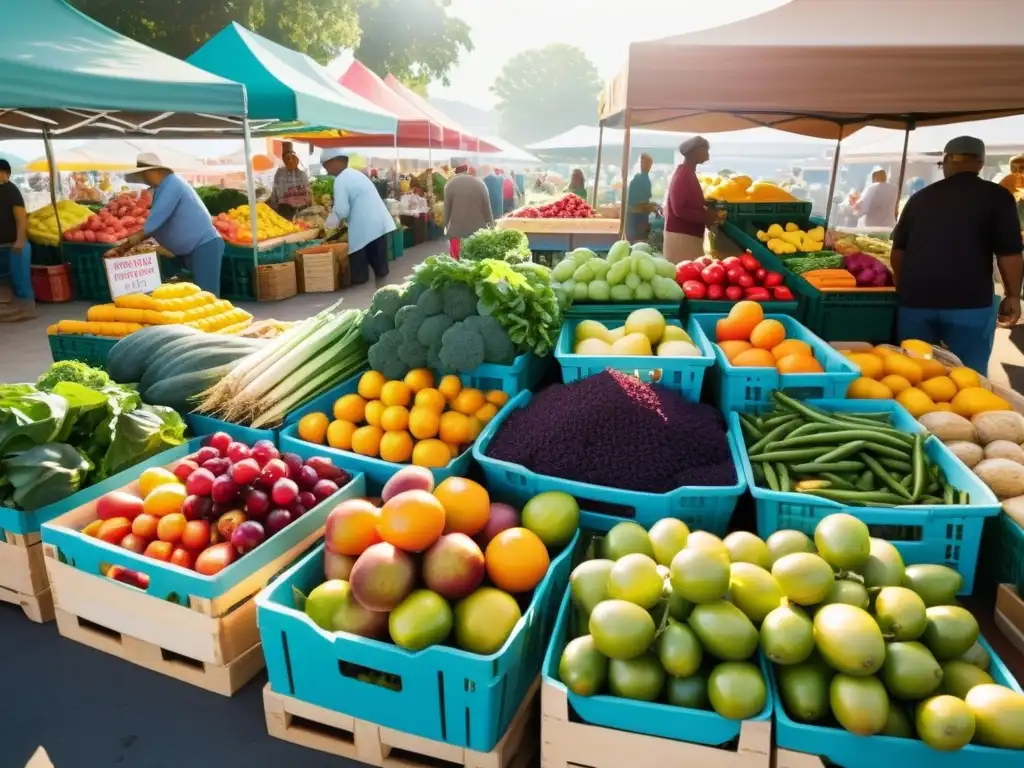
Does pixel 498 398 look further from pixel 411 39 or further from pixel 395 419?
pixel 411 39

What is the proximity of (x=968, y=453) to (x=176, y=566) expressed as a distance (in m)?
2.72

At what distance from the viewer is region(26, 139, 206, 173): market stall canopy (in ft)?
63.8

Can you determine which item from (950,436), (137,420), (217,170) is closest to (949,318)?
(950,436)

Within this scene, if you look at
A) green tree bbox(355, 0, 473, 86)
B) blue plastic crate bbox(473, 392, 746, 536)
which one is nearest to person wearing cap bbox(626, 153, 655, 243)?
blue plastic crate bbox(473, 392, 746, 536)

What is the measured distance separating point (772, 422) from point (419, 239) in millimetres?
14387

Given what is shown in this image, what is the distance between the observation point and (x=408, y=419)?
9.45 feet

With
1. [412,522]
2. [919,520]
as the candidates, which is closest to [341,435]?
[412,522]

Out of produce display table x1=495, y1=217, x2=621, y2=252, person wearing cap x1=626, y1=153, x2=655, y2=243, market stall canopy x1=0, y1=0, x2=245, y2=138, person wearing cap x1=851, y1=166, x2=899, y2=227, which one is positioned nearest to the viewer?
market stall canopy x1=0, y1=0, x2=245, y2=138

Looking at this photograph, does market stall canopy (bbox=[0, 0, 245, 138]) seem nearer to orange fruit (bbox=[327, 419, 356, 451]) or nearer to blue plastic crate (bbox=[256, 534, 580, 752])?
orange fruit (bbox=[327, 419, 356, 451])

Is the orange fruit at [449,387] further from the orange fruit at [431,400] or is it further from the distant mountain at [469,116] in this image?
the distant mountain at [469,116]

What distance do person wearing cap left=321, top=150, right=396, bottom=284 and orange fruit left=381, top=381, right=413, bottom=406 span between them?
5975 millimetres

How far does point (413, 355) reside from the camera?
10.1ft

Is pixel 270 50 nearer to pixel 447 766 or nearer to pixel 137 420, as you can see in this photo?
pixel 137 420

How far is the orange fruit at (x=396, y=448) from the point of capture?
2783 mm
